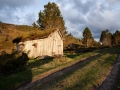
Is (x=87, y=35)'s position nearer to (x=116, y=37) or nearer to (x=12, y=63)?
(x=116, y=37)

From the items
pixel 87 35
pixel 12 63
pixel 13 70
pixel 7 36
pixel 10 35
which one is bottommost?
pixel 13 70

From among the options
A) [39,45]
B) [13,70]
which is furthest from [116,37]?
[13,70]

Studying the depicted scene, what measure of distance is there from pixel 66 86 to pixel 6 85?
4642 mm

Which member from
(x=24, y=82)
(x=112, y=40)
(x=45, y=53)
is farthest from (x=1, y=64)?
(x=112, y=40)

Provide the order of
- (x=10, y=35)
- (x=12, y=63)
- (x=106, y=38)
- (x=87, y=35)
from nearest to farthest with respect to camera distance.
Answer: (x=12, y=63) < (x=10, y=35) < (x=87, y=35) < (x=106, y=38)

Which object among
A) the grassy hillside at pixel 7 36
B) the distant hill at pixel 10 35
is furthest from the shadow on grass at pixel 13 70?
the grassy hillside at pixel 7 36

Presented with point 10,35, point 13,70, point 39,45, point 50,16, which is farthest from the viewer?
point 10,35

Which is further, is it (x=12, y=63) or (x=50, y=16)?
(x=50, y=16)

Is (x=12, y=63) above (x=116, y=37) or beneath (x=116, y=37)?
beneath

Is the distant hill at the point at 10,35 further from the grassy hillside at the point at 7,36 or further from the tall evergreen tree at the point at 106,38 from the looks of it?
the tall evergreen tree at the point at 106,38

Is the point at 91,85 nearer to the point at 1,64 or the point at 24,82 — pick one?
the point at 24,82

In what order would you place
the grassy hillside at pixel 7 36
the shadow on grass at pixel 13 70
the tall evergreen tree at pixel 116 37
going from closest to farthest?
the shadow on grass at pixel 13 70 → the grassy hillside at pixel 7 36 → the tall evergreen tree at pixel 116 37

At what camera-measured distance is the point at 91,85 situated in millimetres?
10781

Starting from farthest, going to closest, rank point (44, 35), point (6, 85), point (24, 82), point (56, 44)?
1. point (56, 44)
2. point (44, 35)
3. point (24, 82)
4. point (6, 85)
